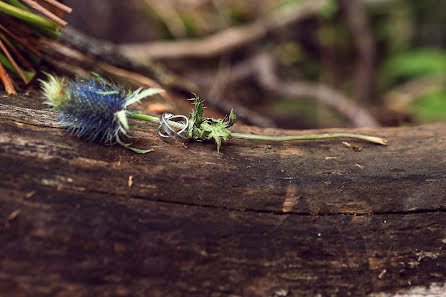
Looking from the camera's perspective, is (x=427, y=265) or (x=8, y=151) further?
(x=427, y=265)

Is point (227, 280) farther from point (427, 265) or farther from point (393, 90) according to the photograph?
point (393, 90)

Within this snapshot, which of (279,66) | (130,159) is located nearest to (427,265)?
(130,159)

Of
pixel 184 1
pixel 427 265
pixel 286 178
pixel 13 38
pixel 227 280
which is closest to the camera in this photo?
pixel 227 280

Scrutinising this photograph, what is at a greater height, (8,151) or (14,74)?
(14,74)

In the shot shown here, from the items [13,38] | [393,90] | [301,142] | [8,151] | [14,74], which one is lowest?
[8,151]

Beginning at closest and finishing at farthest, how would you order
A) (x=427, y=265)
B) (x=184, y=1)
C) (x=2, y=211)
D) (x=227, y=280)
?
(x=2, y=211) → (x=227, y=280) → (x=427, y=265) → (x=184, y=1)

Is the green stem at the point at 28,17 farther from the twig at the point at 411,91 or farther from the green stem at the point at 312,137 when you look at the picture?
the twig at the point at 411,91

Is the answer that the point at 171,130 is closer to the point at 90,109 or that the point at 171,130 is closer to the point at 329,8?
the point at 90,109
